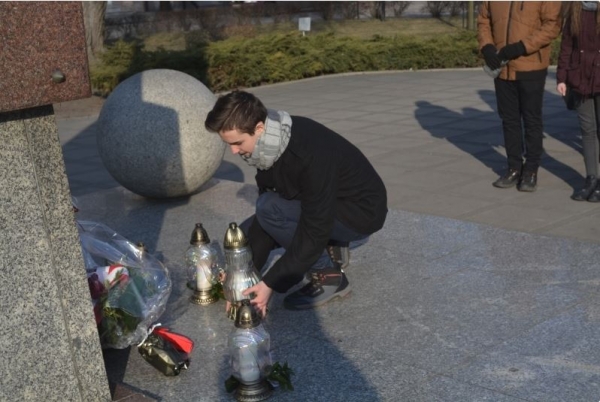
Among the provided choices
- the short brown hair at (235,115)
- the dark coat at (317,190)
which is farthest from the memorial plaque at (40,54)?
the dark coat at (317,190)

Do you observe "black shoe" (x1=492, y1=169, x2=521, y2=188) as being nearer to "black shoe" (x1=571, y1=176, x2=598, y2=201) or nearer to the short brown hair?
"black shoe" (x1=571, y1=176, x2=598, y2=201)

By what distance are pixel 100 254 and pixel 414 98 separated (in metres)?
9.47

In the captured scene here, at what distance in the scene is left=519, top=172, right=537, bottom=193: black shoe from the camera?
302 inches

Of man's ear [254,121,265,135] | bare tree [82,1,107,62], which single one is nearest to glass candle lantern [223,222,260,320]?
man's ear [254,121,265,135]

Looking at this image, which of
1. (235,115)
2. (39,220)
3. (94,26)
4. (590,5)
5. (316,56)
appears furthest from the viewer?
(94,26)

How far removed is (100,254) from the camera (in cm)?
511

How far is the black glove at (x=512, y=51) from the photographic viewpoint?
742 centimetres

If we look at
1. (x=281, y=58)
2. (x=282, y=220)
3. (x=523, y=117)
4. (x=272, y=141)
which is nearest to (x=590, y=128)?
(x=523, y=117)

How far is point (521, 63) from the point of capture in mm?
7480

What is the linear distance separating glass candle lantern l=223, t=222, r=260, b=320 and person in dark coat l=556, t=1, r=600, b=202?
327cm

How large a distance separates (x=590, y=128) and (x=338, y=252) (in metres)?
2.71

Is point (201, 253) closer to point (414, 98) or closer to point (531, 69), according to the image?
point (531, 69)

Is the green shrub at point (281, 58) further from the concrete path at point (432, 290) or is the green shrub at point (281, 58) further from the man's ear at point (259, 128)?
the man's ear at point (259, 128)

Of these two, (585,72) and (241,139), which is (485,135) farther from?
(241,139)
